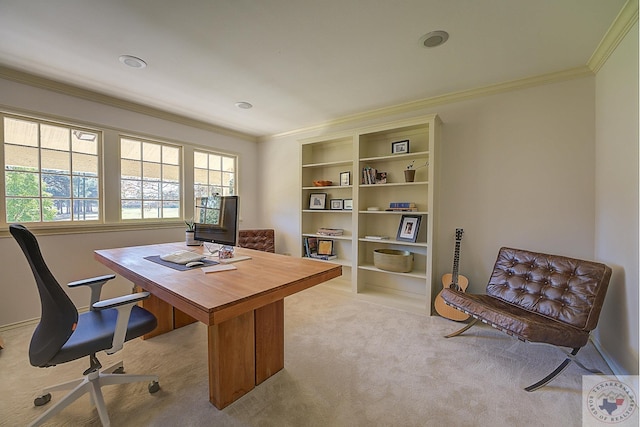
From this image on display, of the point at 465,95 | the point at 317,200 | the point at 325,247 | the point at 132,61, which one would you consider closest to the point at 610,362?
the point at 465,95

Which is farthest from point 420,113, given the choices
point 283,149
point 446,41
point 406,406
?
point 406,406

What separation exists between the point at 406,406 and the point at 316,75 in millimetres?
2641

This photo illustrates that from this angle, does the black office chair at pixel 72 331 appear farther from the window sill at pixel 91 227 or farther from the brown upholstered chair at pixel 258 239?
the brown upholstered chair at pixel 258 239

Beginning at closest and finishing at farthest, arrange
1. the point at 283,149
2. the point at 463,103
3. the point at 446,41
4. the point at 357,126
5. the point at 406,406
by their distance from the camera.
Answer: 1. the point at 406,406
2. the point at 446,41
3. the point at 463,103
4. the point at 357,126
5. the point at 283,149

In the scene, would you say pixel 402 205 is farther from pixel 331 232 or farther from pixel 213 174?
pixel 213 174

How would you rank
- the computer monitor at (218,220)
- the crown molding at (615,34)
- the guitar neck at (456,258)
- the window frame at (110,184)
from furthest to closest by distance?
the guitar neck at (456,258)
the window frame at (110,184)
the computer monitor at (218,220)
the crown molding at (615,34)

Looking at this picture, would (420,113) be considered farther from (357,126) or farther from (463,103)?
(357,126)

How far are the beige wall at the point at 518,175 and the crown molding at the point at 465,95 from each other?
47 mm

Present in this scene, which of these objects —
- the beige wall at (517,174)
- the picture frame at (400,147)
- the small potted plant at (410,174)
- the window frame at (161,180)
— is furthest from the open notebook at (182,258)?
the beige wall at (517,174)

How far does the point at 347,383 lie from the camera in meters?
1.72

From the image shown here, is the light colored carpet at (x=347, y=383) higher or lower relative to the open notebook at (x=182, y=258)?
lower

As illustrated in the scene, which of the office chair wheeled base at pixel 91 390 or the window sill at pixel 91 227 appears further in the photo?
Answer: the window sill at pixel 91 227

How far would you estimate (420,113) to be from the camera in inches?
122

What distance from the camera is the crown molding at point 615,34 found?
1600 millimetres
